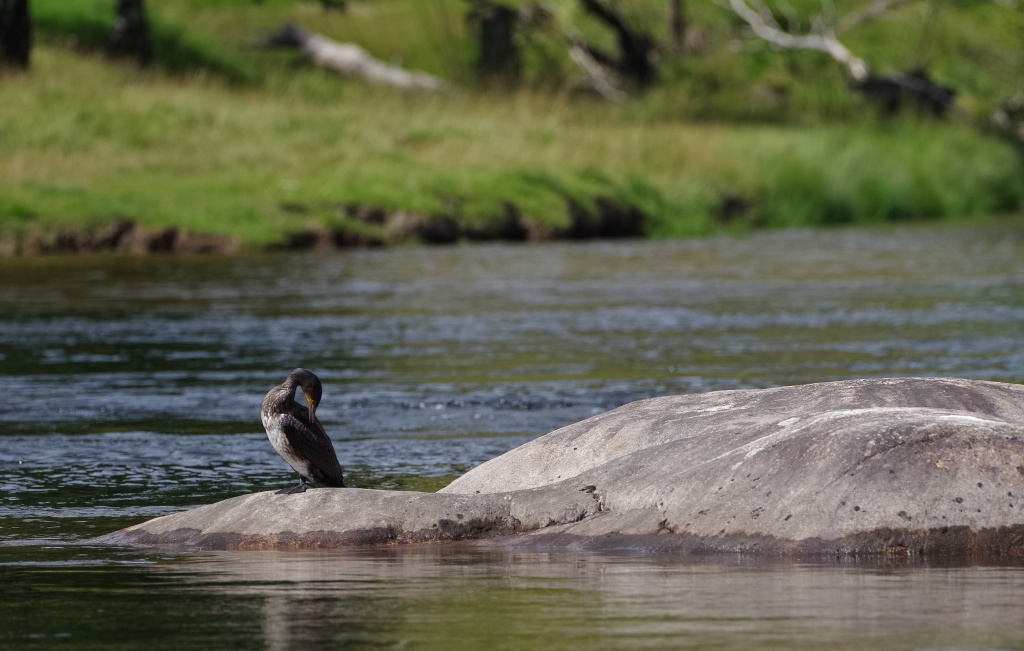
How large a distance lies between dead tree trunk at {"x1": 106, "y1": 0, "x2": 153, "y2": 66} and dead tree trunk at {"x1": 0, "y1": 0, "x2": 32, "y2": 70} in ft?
12.4

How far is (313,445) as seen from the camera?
7.52 m

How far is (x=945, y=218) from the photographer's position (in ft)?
112

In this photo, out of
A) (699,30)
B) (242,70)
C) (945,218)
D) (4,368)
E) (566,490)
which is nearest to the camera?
(566,490)

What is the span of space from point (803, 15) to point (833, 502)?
42754mm

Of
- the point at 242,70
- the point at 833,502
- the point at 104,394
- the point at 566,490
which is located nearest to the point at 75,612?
the point at 566,490

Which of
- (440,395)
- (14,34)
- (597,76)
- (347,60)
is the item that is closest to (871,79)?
(597,76)

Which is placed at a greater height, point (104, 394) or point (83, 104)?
point (83, 104)

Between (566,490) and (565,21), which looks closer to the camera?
(566,490)

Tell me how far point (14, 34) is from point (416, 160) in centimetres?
774

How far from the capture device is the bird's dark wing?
24.6 ft

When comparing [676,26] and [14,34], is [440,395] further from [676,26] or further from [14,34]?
[676,26]

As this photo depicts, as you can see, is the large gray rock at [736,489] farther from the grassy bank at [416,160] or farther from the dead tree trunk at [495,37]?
the dead tree trunk at [495,37]

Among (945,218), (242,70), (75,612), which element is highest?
(242,70)

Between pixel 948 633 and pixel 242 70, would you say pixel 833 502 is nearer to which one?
pixel 948 633
